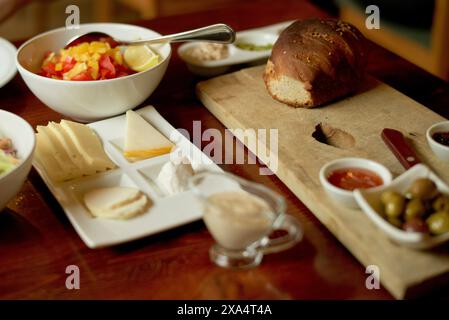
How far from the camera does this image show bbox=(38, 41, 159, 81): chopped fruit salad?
5.40ft

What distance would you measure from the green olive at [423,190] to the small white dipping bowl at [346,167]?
0.30 feet

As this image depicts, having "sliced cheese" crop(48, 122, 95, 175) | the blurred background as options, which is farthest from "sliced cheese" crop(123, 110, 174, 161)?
the blurred background

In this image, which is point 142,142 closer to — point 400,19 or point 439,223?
point 439,223

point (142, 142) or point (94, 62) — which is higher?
point (94, 62)

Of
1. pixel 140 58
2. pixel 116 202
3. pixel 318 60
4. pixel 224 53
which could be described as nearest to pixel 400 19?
pixel 224 53

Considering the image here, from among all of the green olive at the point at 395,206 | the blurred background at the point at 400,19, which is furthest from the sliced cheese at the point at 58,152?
the blurred background at the point at 400,19

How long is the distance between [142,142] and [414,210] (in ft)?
2.18

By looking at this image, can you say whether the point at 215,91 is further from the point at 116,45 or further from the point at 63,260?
the point at 63,260

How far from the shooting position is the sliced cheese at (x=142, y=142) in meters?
1.50

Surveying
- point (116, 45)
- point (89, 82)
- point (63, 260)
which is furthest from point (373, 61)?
point (63, 260)

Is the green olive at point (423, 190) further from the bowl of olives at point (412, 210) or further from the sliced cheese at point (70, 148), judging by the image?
the sliced cheese at point (70, 148)

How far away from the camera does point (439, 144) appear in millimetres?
1438

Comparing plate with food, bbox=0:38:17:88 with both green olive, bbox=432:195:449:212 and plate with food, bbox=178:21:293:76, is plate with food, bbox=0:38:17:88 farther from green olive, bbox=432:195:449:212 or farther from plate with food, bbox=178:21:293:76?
green olive, bbox=432:195:449:212

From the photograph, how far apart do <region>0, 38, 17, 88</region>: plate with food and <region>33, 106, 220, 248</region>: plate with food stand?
15.2 inches
